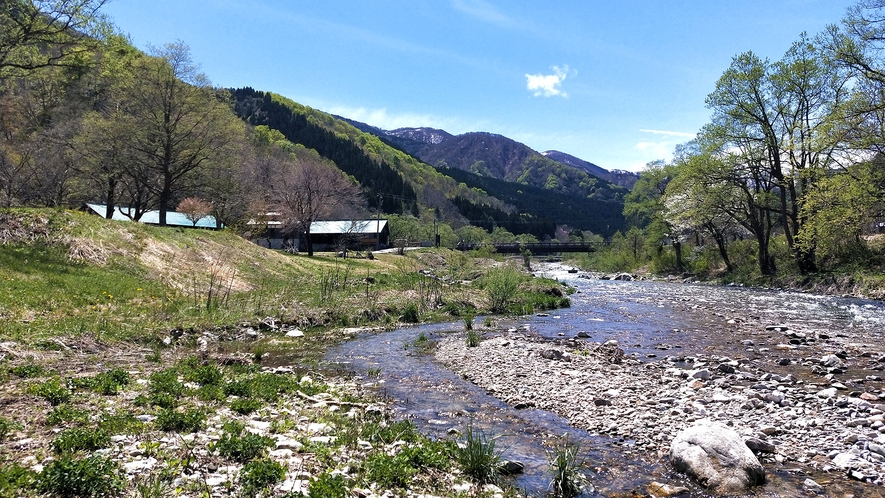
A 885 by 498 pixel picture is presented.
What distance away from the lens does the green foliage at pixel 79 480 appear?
4.67 metres

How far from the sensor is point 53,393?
7.66 meters

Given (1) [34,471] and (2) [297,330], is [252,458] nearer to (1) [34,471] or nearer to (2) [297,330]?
(1) [34,471]

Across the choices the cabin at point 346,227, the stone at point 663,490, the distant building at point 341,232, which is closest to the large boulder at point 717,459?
the stone at point 663,490

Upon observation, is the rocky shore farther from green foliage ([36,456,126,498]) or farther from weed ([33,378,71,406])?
weed ([33,378,71,406])

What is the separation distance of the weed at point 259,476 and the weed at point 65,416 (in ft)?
10.2

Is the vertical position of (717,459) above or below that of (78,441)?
below

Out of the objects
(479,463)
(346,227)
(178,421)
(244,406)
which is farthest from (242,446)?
(346,227)

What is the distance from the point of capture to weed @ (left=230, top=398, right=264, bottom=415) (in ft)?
26.7

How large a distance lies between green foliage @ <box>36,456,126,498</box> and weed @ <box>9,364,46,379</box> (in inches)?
214

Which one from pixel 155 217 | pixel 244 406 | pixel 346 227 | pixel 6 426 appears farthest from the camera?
pixel 346 227

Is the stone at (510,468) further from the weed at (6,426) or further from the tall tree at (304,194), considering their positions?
the tall tree at (304,194)

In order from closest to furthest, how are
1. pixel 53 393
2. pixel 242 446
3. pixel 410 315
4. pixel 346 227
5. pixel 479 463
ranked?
pixel 242 446
pixel 479 463
pixel 53 393
pixel 410 315
pixel 346 227

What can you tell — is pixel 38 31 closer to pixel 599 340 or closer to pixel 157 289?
pixel 157 289

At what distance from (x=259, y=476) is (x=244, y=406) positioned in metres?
3.18
